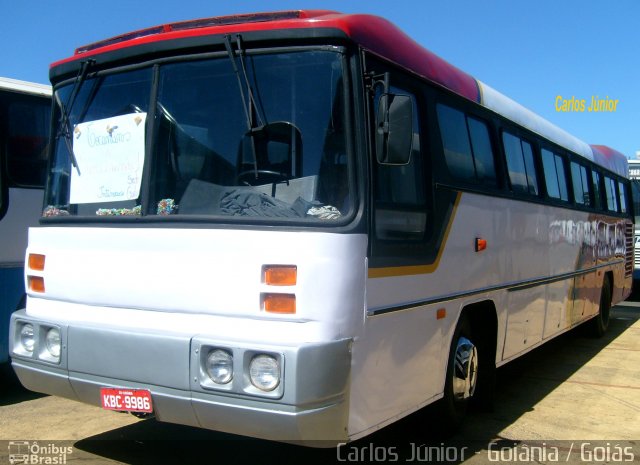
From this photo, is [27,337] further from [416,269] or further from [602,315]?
[602,315]

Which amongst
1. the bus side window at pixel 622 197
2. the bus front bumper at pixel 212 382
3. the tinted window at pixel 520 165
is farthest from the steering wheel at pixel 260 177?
the bus side window at pixel 622 197

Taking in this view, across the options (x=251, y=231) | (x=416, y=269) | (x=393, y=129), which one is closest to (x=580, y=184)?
(x=416, y=269)

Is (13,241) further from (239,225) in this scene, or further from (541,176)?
(541,176)

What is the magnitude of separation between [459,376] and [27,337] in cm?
319

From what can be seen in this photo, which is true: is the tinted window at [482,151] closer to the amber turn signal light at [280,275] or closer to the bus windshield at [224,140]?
the bus windshield at [224,140]

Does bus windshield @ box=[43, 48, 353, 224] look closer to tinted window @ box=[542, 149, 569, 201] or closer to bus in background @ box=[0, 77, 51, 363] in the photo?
bus in background @ box=[0, 77, 51, 363]

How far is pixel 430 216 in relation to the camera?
4742mm

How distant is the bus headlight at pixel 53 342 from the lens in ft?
14.0

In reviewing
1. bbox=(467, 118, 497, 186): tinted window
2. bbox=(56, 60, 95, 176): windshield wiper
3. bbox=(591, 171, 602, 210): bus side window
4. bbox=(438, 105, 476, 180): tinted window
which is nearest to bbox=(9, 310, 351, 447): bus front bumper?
bbox=(56, 60, 95, 176): windshield wiper

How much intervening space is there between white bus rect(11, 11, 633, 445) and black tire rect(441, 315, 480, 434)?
8.8 inches

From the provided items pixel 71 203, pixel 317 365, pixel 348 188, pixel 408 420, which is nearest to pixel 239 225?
pixel 348 188

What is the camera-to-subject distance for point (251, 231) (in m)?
3.71

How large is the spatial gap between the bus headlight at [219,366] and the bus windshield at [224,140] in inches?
29.6

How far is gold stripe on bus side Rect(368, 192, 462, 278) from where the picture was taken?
4.00 meters
